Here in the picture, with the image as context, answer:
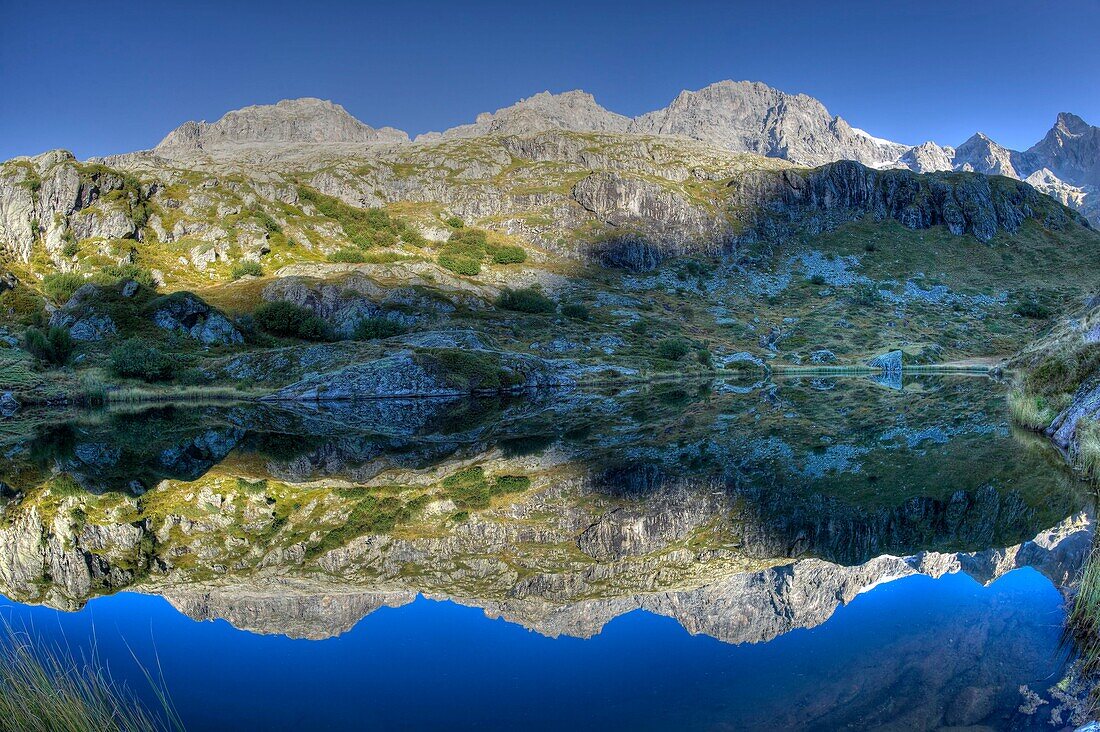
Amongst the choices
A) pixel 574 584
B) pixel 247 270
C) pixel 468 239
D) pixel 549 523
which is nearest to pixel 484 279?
pixel 468 239

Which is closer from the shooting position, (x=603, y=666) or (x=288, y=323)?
(x=603, y=666)

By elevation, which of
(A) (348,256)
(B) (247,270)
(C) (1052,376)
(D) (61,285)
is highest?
(A) (348,256)

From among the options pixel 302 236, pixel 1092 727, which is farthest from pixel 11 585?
pixel 302 236

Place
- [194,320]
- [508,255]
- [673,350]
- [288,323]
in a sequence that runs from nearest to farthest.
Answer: [194,320]
[288,323]
[673,350]
[508,255]

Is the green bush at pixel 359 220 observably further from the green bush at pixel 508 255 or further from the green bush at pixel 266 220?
the green bush at pixel 508 255

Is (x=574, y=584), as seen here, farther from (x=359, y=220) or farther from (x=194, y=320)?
(x=359, y=220)

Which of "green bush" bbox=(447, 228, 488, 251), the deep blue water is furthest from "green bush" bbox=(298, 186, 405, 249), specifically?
the deep blue water

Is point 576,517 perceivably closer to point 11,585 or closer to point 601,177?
point 11,585
